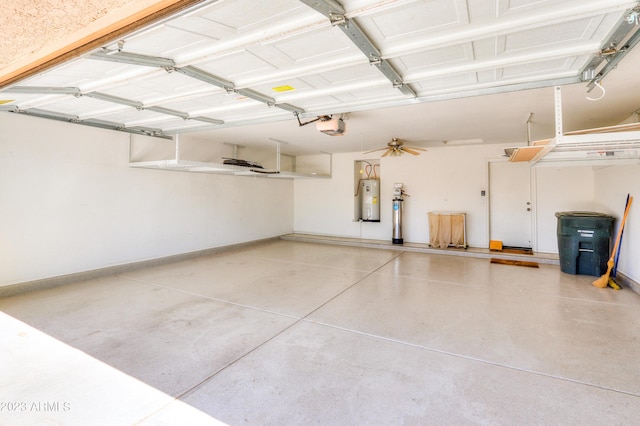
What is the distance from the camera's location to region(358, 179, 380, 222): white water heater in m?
7.77

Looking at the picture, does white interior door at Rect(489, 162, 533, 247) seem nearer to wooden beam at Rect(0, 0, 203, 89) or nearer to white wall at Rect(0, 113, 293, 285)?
white wall at Rect(0, 113, 293, 285)

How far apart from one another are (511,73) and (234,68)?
2.42 meters

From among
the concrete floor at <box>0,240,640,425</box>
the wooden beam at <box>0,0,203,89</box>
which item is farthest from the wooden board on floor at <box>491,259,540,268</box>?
the wooden beam at <box>0,0,203,89</box>

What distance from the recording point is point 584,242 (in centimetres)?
444

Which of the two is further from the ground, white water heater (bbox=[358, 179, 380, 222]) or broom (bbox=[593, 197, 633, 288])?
white water heater (bbox=[358, 179, 380, 222])

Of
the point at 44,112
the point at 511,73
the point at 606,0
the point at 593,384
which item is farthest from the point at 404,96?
the point at 44,112

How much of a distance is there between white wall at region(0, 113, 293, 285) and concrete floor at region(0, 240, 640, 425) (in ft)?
1.83

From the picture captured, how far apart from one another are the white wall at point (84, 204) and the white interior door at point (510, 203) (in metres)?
6.43

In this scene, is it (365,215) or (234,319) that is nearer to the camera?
(234,319)

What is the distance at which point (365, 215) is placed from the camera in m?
7.95

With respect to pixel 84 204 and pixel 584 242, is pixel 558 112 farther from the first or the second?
pixel 84 204

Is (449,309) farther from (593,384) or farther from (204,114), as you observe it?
(204,114)

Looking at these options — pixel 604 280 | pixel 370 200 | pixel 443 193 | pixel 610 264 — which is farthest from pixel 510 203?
pixel 370 200

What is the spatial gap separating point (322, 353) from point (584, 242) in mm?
4694
